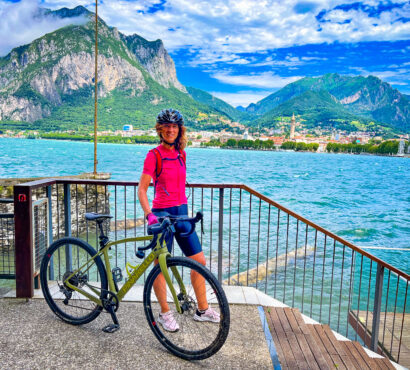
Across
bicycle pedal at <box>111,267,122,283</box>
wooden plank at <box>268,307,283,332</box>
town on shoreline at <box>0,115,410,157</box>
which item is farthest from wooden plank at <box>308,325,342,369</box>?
town on shoreline at <box>0,115,410,157</box>

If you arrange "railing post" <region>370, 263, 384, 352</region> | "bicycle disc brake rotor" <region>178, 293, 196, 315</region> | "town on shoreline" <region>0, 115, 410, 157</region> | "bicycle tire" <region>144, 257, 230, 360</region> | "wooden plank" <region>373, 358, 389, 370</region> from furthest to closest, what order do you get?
"town on shoreline" <region>0, 115, 410, 157</region> → "railing post" <region>370, 263, 384, 352</region> → "wooden plank" <region>373, 358, 389, 370</region> → "bicycle disc brake rotor" <region>178, 293, 196, 315</region> → "bicycle tire" <region>144, 257, 230, 360</region>

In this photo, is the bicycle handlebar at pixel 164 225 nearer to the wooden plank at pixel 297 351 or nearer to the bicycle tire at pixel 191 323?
the bicycle tire at pixel 191 323

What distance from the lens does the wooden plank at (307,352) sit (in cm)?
309

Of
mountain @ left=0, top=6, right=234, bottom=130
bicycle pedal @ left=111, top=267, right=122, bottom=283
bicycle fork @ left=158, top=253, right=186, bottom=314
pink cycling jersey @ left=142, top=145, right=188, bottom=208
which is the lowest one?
bicycle pedal @ left=111, top=267, right=122, bottom=283

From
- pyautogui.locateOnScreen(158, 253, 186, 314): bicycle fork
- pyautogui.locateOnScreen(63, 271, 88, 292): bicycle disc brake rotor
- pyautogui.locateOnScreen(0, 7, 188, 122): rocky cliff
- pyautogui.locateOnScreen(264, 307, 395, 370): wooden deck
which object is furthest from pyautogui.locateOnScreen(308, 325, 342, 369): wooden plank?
pyautogui.locateOnScreen(0, 7, 188, 122): rocky cliff

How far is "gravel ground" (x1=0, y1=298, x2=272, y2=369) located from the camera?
2709 millimetres

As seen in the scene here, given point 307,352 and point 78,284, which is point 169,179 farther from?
point 307,352

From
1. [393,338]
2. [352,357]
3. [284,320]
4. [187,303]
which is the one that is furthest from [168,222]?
[393,338]

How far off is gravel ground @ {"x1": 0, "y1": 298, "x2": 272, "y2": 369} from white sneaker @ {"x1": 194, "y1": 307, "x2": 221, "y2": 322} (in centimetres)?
25

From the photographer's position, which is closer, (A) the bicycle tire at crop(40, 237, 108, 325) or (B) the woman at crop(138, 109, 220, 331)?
(B) the woman at crop(138, 109, 220, 331)

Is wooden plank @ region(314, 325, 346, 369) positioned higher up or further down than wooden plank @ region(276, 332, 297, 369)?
further down

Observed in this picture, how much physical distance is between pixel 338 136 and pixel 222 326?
197817 millimetres

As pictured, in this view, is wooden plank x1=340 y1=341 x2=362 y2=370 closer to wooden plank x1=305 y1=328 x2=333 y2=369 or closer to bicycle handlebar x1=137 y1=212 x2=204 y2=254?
wooden plank x1=305 y1=328 x2=333 y2=369

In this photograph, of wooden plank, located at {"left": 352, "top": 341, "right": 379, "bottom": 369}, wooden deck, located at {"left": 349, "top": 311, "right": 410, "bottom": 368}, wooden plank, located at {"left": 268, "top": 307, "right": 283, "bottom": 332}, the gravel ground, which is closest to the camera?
the gravel ground
